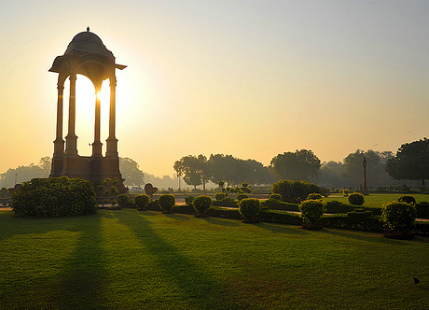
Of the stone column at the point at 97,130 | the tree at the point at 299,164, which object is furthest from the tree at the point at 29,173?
the stone column at the point at 97,130

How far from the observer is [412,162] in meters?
52.9

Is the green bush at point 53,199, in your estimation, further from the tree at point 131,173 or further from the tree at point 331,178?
the tree at point 131,173

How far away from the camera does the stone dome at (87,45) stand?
27.4 m

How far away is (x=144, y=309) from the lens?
461cm

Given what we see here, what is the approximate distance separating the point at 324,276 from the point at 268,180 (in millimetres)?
83201

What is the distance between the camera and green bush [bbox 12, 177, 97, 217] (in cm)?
1658

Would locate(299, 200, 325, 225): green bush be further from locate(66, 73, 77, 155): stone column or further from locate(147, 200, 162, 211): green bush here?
locate(66, 73, 77, 155): stone column

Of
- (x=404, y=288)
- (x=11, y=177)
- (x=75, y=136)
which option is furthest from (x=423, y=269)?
(x=11, y=177)

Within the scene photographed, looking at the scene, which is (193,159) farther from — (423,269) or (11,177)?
(11,177)

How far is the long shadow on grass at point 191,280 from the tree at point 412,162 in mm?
54626

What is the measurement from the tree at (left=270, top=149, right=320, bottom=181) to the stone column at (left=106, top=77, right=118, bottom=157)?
51155mm

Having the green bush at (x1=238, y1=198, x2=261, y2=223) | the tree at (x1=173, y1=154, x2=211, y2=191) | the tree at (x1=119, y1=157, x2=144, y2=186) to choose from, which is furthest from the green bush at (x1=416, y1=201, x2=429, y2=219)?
the tree at (x1=119, y1=157, x2=144, y2=186)

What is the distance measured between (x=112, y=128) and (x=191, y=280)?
2482 cm

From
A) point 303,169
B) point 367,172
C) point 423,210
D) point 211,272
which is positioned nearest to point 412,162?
point 303,169
